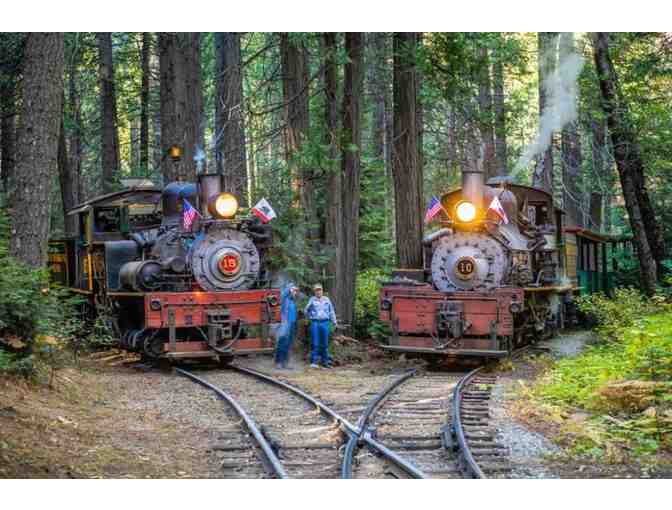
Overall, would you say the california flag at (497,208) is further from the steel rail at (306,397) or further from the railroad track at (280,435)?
the railroad track at (280,435)

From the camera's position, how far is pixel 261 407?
10406 millimetres

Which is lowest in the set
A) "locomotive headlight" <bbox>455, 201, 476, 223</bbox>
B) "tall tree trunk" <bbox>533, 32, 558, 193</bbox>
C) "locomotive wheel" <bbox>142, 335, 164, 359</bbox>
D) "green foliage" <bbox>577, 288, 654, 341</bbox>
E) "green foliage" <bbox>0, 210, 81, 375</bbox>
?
"locomotive wheel" <bbox>142, 335, 164, 359</bbox>

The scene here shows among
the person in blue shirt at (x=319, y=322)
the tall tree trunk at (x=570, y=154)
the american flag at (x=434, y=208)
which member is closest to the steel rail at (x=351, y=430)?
the person in blue shirt at (x=319, y=322)

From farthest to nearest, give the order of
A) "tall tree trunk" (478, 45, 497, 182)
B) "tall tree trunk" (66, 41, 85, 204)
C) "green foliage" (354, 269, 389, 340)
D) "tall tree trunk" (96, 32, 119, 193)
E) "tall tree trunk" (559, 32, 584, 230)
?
"tall tree trunk" (96, 32, 119, 193), "tall tree trunk" (66, 41, 85, 204), "tall tree trunk" (559, 32, 584, 230), "green foliage" (354, 269, 389, 340), "tall tree trunk" (478, 45, 497, 182)

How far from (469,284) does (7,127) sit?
369 inches

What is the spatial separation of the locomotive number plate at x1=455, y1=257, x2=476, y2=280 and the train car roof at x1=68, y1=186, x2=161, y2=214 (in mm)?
5166

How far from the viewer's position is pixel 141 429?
9172mm

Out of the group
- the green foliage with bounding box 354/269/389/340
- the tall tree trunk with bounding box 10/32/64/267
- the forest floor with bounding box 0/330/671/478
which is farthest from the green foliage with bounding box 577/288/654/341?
the tall tree trunk with bounding box 10/32/64/267

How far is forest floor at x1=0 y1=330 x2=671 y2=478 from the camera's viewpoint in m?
7.16

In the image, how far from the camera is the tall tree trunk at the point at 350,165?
53.7 feet

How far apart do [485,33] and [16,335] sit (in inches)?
395

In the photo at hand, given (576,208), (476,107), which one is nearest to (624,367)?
(476,107)

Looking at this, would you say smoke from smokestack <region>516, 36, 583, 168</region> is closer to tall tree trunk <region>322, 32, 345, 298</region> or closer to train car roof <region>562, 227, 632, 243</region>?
train car roof <region>562, 227, 632, 243</region>

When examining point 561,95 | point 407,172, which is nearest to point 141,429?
point 407,172
